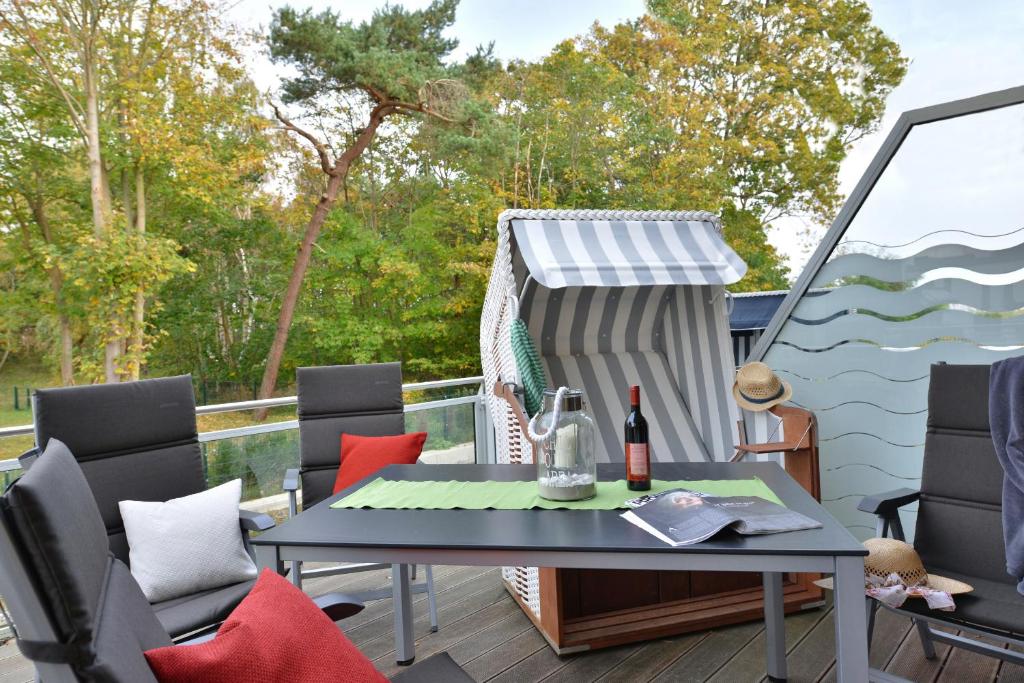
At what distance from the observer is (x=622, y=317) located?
432 cm

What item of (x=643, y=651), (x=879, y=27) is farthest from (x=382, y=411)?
(x=879, y=27)

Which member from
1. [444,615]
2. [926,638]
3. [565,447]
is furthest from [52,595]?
[926,638]

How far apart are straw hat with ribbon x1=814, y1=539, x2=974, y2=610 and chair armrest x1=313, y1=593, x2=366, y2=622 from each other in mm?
1396

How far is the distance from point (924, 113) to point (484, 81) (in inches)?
409

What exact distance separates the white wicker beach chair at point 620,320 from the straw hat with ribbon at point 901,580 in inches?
51.5

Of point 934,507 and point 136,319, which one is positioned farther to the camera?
point 136,319

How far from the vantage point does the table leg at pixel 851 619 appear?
150 cm

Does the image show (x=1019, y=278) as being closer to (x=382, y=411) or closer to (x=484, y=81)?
(x=382, y=411)

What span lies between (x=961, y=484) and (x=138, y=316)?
11.4 m

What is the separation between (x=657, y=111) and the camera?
13.0 metres

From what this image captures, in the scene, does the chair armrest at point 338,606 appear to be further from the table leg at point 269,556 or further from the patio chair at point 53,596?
the patio chair at point 53,596

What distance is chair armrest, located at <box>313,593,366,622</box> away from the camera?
59.6 inches

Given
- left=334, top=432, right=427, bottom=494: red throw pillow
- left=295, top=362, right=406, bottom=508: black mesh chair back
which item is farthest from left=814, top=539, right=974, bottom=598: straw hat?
left=295, top=362, right=406, bottom=508: black mesh chair back

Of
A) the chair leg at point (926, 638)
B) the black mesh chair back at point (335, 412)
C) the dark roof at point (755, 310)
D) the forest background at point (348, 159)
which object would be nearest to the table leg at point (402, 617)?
the black mesh chair back at point (335, 412)
